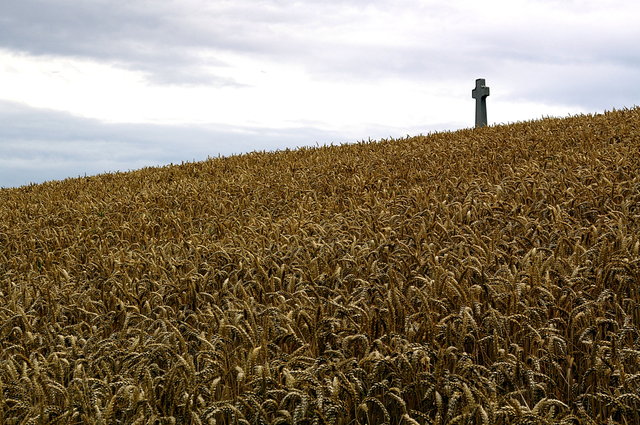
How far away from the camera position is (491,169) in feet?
28.2

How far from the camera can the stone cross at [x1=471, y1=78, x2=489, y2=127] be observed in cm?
1967

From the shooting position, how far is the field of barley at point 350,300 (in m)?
2.85

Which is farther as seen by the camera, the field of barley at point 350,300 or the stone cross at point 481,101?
the stone cross at point 481,101

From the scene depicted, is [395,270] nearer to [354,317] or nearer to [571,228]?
[354,317]

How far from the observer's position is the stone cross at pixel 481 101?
64.5 feet

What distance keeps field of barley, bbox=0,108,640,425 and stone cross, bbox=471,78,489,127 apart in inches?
378

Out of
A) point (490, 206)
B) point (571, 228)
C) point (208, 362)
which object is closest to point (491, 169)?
point (490, 206)

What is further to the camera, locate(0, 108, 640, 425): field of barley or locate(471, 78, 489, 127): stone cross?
locate(471, 78, 489, 127): stone cross

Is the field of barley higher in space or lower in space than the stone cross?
lower

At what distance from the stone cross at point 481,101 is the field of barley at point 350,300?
31.5 ft

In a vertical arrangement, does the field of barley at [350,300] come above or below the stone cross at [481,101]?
below

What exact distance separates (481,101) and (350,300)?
16.8 m

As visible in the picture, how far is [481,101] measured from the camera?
19734 mm

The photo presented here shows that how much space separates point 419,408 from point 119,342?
→ 182cm
